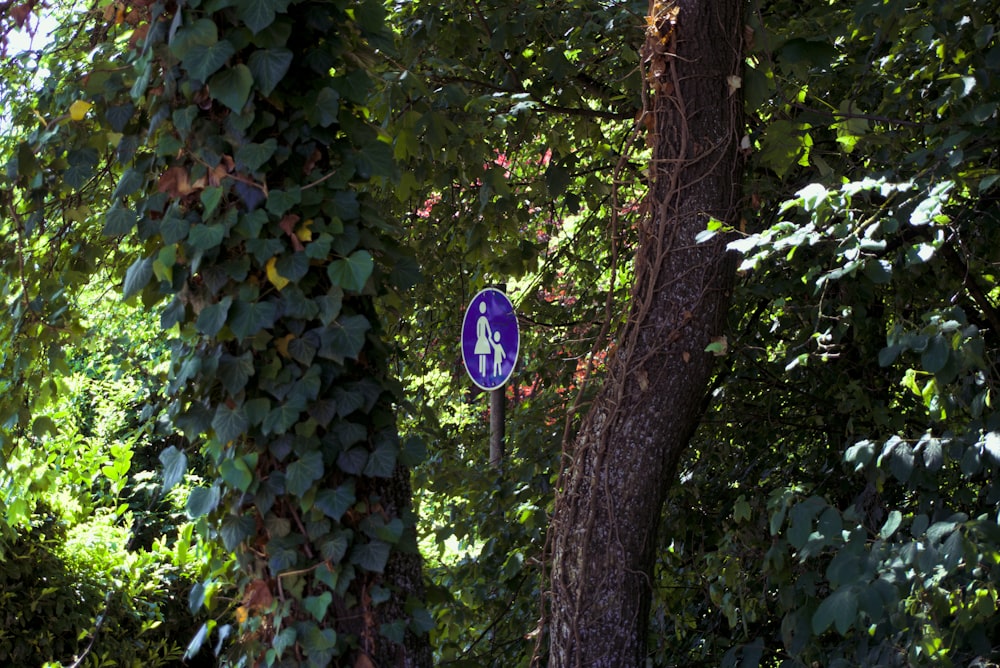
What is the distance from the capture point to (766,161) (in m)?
2.91

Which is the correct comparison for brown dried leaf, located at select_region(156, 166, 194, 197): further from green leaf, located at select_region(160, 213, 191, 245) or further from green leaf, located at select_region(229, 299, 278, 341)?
green leaf, located at select_region(229, 299, 278, 341)

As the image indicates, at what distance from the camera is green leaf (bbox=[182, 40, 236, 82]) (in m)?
2.07

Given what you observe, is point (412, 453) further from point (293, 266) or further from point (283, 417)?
point (293, 266)

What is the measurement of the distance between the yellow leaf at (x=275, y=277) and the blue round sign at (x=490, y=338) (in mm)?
1335

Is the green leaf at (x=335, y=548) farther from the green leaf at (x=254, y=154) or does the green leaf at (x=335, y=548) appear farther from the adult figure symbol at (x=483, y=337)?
the adult figure symbol at (x=483, y=337)

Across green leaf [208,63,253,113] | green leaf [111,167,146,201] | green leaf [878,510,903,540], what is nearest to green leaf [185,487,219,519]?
green leaf [111,167,146,201]

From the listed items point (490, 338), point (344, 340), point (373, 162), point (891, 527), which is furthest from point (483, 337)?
point (891, 527)

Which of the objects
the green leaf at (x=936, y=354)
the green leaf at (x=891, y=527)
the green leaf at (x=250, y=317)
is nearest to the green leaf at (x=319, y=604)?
the green leaf at (x=250, y=317)

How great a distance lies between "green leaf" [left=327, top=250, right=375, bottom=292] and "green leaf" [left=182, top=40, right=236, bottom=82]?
0.48 metres

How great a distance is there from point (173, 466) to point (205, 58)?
0.89 meters

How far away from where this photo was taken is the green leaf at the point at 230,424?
2092 millimetres

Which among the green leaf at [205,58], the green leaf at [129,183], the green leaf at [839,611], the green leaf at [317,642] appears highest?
the green leaf at [205,58]

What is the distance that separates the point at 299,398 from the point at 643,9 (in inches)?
93.9

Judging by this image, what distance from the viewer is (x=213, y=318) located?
2.08 m
